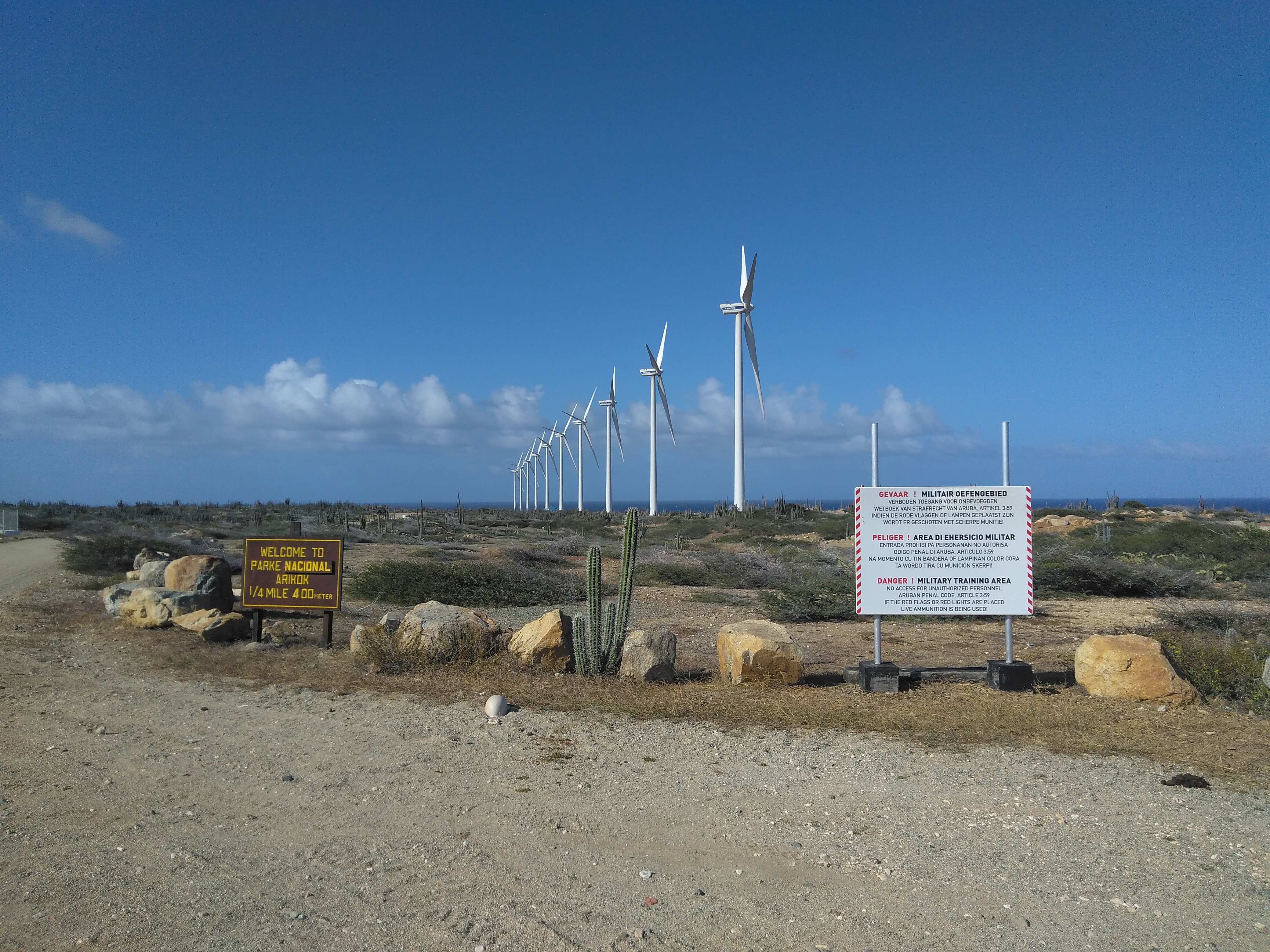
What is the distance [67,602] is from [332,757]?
11.8 m

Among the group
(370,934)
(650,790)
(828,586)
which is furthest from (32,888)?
(828,586)

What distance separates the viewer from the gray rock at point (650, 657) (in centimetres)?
1022

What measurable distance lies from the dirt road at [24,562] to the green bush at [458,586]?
6774 mm

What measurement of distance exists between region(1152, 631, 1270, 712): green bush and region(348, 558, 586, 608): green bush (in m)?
11.8

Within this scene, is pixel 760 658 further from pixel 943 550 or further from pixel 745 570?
pixel 745 570

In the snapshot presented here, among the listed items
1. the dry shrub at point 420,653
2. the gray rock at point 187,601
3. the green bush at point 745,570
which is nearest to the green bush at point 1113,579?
the green bush at point 745,570

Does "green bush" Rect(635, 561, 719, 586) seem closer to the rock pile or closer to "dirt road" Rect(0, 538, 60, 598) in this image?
the rock pile

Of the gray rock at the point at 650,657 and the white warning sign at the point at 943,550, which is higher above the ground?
the white warning sign at the point at 943,550

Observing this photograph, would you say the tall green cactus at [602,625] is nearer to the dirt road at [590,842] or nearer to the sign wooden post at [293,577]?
the dirt road at [590,842]

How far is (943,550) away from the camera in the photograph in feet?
33.4

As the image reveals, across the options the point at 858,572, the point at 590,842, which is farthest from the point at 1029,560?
the point at 590,842

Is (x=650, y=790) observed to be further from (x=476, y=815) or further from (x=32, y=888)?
(x=32, y=888)

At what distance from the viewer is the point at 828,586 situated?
57.6 feet

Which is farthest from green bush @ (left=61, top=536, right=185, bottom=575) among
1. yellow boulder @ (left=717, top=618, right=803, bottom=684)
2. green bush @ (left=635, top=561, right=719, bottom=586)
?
yellow boulder @ (left=717, top=618, right=803, bottom=684)
